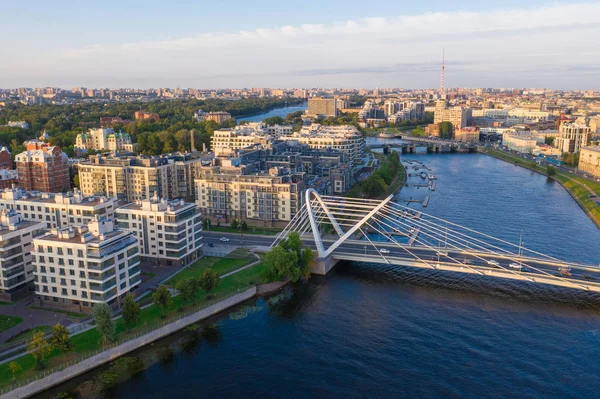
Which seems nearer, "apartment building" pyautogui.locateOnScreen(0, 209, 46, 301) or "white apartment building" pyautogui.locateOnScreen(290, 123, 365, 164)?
"apartment building" pyautogui.locateOnScreen(0, 209, 46, 301)

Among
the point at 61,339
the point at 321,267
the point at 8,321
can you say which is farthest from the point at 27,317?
the point at 321,267

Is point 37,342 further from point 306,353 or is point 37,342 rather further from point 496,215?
point 496,215

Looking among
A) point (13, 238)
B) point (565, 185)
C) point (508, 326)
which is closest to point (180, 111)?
point (565, 185)

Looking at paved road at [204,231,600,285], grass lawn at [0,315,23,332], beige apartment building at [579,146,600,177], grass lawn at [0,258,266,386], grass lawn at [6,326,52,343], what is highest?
beige apartment building at [579,146,600,177]

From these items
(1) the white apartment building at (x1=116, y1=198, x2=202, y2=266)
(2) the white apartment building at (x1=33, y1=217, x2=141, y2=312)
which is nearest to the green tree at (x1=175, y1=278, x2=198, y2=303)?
(2) the white apartment building at (x1=33, y1=217, x2=141, y2=312)

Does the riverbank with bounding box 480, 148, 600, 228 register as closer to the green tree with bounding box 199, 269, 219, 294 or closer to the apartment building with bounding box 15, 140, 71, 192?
the green tree with bounding box 199, 269, 219, 294

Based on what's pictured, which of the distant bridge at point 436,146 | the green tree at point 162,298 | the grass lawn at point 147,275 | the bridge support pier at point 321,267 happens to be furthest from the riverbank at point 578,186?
the green tree at point 162,298
